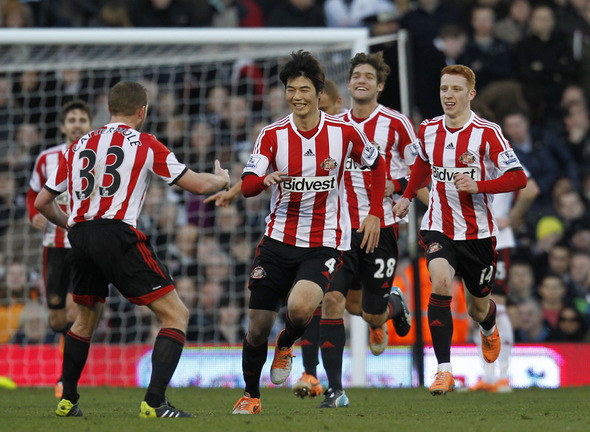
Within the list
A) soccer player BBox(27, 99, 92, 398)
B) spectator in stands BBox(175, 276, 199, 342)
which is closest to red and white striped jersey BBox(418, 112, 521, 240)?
soccer player BBox(27, 99, 92, 398)

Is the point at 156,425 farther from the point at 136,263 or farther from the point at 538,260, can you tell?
the point at 538,260

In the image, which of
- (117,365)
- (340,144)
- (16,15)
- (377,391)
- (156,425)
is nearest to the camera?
(156,425)

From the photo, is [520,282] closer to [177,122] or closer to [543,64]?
[543,64]

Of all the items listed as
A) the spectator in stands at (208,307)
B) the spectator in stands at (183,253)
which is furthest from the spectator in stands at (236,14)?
the spectator in stands at (208,307)

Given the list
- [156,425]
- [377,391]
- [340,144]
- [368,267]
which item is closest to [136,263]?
[156,425]

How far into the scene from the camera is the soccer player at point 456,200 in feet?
23.4

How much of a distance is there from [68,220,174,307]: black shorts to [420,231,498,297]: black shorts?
84.2 inches

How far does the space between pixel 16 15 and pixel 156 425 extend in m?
9.52

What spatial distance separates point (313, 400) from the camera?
27.3ft

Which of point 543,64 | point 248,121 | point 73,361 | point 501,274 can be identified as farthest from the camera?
point 543,64

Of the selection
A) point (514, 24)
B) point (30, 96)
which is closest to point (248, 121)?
point (30, 96)

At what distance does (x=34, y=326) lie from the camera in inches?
464

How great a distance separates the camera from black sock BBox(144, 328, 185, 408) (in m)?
5.93

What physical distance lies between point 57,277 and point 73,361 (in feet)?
9.15
